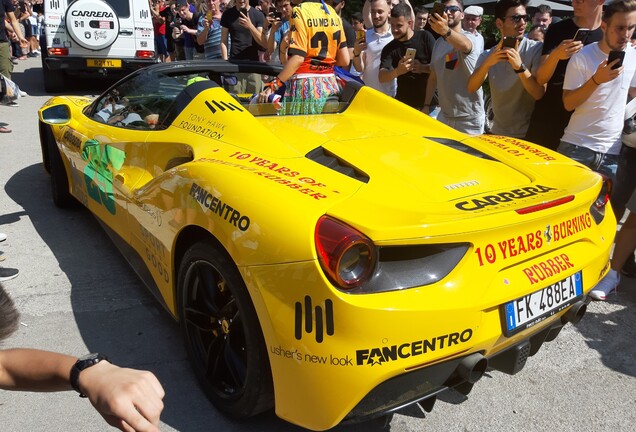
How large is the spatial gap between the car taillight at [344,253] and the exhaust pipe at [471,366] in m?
0.47

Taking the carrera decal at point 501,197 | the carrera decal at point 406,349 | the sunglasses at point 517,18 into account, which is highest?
the sunglasses at point 517,18

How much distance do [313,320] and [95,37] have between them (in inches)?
389

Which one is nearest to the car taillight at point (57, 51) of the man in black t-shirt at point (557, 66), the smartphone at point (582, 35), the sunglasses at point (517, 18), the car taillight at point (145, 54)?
the car taillight at point (145, 54)

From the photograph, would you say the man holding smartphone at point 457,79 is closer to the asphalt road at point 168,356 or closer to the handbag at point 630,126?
the handbag at point 630,126

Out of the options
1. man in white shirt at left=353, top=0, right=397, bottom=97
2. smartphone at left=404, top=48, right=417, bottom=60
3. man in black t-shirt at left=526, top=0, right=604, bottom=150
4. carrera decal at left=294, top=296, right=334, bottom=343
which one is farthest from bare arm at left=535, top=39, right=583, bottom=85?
carrera decal at left=294, top=296, right=334, bottom=343

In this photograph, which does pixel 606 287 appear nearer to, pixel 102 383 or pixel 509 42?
pixel 509 42

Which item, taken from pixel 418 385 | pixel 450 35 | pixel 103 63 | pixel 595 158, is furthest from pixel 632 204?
pixel 103 63

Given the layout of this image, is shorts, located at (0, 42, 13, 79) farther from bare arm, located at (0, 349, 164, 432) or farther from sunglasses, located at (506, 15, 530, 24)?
bare arm, located at (0, 349, 164, 432)

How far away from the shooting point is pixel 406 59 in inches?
187

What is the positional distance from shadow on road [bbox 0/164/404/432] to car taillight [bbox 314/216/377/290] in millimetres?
853

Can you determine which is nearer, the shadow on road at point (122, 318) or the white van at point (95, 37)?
the shadow on road at point (122, 318)

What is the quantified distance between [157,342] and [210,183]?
112cm

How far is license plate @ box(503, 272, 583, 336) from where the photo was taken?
208 centimetres

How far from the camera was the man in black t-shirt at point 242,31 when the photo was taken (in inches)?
307
